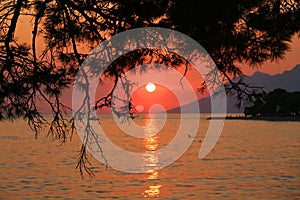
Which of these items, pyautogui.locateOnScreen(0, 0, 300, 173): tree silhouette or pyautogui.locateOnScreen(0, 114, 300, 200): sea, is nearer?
pyautogui.locateOnScreen(0, 0, 300, 173): tree silhouette

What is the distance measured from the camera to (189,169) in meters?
53.4

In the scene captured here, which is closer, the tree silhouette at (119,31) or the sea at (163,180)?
the tree silhouette at (119,31)

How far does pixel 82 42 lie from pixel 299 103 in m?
175

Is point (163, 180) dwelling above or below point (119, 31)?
below

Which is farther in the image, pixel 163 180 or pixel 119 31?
pixel 163 180

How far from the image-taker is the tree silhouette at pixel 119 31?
9617 millimetres

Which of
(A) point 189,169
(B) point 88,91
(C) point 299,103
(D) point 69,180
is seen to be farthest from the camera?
(C) point 299,103

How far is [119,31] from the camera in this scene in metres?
10.1

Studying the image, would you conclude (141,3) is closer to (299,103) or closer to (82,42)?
(82,42)

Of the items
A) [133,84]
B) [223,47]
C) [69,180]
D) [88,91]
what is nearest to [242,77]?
[223,47]

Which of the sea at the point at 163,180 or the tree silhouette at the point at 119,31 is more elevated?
the tree silhouette at the point at 119,31

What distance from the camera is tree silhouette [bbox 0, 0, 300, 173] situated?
9617 millimetres

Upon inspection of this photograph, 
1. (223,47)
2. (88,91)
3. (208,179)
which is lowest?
(208,179)

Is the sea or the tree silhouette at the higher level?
the tree silhouette
